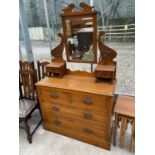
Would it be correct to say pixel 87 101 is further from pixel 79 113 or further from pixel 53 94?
pixel 53 94

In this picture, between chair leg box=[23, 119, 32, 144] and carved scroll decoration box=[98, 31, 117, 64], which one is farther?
chair leg box=[23, 119, 32, 144]

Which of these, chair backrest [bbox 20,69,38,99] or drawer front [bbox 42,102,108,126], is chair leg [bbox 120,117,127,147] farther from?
chair backrest [bbox 20,69,38,99]

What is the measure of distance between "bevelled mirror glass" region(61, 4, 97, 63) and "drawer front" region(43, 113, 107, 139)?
0.75 metres

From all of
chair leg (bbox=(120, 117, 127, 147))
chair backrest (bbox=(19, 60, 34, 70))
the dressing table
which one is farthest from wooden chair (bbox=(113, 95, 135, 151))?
chair backrest (bbox=(19, 60, 34, 70))

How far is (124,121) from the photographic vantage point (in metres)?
1.58

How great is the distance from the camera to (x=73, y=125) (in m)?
1.82

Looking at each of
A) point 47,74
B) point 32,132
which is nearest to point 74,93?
point 47,74

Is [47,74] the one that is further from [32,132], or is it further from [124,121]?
[124,121]

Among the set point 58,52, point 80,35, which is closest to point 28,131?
point 58,52

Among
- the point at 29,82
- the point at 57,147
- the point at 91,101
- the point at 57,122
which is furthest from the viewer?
the point at 29,82

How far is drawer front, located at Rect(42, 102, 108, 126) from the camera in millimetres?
1588

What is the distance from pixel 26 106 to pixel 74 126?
2.23 feet

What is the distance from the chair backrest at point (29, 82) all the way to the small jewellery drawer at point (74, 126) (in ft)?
1.40

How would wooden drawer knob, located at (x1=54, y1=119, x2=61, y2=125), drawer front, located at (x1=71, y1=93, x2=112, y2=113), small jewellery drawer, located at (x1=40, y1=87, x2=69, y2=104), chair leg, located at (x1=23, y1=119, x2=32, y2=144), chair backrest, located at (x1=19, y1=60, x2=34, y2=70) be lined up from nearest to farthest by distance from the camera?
drawer front, located at (x1=71, y1=93, x2=112, y2=113)
small jewellery drawer, located at (x1=40, y1=87, x2=69, y2=104)
chair leg, located at (x1=23, y1=119, x2=32, y2=144)
wooden drawer knob, located at (x1=54, y1=119, x2=61, y2=125)
chair backrest, located at (x1=19, y1=60, x2=34, y2=70)
